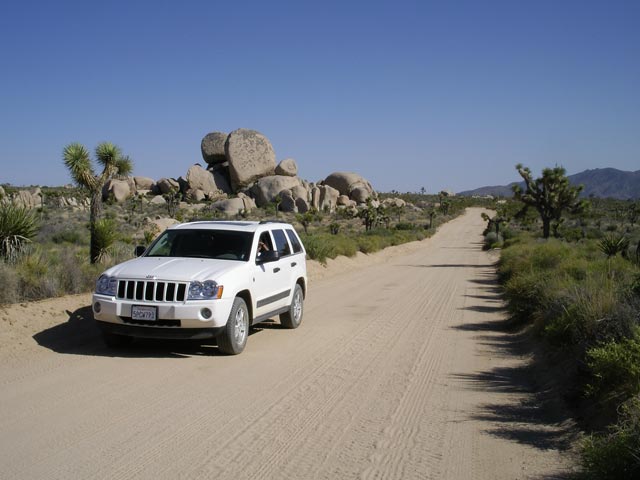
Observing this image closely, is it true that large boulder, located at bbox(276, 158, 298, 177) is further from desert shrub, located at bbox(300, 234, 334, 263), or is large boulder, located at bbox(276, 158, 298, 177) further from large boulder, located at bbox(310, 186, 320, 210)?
desert shrub, located at bbox(300, 234, 334, 263)

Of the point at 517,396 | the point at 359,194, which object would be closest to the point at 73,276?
the point at 517,396

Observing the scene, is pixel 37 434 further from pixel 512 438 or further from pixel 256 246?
pixel 256 246

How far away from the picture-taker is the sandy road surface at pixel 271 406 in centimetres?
533

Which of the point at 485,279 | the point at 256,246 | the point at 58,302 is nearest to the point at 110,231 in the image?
the point at 58,302

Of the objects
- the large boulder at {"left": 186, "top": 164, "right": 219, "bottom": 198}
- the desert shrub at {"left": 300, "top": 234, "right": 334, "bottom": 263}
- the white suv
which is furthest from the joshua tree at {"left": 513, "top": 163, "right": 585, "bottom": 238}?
the large boulder at {"left": 186, "top": 164, "right": 219, "bottom": 198}

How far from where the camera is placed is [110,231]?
1573 centimetres

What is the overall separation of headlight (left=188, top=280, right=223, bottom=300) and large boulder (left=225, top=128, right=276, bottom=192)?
6413 centimetres

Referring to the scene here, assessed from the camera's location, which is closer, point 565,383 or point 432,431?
point 432,431

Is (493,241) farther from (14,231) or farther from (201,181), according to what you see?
(14,231)

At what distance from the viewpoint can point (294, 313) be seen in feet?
→ 38.6

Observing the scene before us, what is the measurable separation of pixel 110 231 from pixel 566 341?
10.8 metres

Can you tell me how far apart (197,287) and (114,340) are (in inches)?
63.3

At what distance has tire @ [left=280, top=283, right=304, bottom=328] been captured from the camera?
11.7 metres

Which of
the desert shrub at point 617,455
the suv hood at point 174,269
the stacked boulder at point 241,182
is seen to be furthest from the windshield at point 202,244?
the stacked boulder at point 241,182
